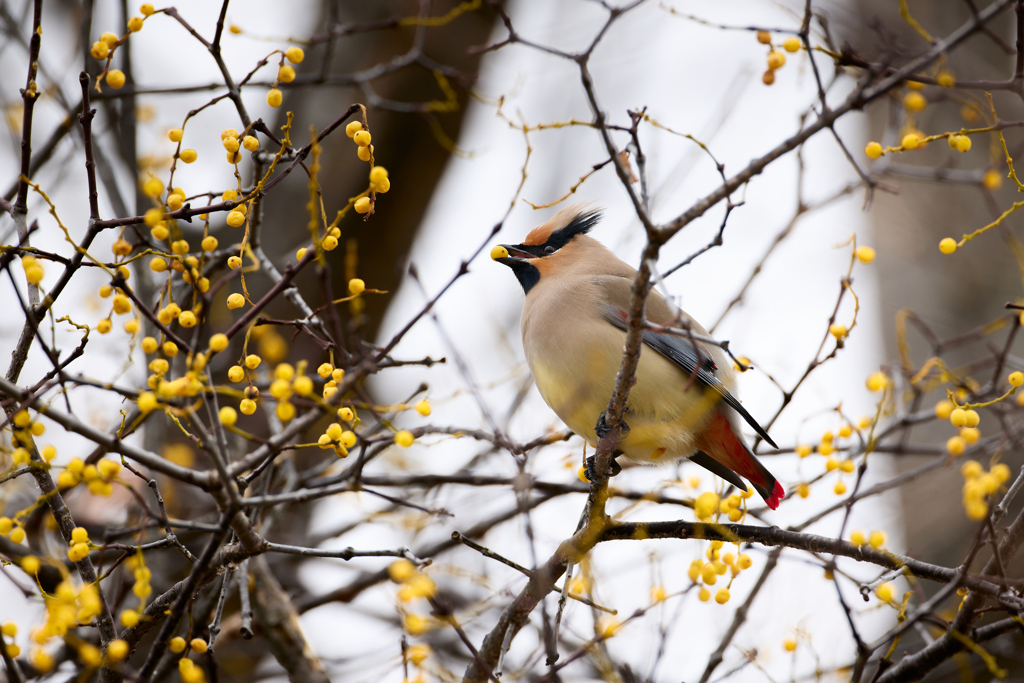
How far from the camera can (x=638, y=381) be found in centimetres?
346

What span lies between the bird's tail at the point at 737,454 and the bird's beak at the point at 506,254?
1.19m

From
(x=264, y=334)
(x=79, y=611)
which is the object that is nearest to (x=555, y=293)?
(x=264, y=334)

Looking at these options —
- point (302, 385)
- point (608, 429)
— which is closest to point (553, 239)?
point (608, 429)

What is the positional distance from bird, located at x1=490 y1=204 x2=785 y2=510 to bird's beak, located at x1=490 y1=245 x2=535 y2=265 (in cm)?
2

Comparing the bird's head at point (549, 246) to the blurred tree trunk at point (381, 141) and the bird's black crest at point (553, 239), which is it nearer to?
the bird's black crest at point (553, 239)

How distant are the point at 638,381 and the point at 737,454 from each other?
20.8 inches

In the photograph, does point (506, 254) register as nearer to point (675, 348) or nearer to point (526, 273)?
point (526, 273)

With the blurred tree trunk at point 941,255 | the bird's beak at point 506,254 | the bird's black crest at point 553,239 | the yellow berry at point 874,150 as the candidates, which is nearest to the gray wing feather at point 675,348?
the bird's beak at point 506,254

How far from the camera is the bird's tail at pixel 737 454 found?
3.54 metres

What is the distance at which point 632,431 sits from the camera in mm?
3477

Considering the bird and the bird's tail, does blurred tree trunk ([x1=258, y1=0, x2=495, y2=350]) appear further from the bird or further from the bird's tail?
the bird's tail

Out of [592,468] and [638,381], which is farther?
[638,381]

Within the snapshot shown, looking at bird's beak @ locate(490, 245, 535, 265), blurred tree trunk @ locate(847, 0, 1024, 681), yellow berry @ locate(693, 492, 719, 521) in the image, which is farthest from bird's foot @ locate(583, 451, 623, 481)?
blurred tree trunk @ locate(847, 0, 1024, 681)

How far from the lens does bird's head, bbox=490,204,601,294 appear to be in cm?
428
